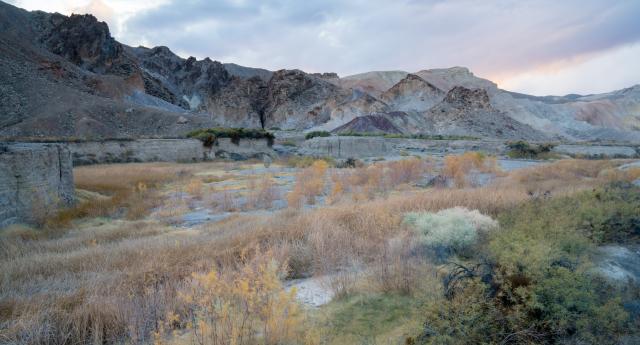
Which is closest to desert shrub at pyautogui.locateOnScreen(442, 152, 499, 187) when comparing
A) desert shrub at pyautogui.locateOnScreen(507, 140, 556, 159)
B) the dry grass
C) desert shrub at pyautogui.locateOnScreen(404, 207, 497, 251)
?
the dry grass

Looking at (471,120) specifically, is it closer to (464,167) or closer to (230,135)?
(230,135)

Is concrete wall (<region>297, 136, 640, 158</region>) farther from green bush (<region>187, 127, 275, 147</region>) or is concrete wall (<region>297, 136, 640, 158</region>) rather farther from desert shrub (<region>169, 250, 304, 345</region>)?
desert shrub (<region>169, 250, 304, 345</region>)

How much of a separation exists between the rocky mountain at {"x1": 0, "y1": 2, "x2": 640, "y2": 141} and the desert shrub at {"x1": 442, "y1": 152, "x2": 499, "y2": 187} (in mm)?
36257

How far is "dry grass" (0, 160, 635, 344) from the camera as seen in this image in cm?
404

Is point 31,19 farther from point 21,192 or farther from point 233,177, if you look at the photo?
point 21,192

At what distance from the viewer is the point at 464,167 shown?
1717 cm

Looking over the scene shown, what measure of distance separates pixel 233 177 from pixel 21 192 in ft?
32.0

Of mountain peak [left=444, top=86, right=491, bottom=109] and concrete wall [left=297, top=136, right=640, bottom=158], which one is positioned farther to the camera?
mountain peak [left=444, top=86, right=491, bottom=109]

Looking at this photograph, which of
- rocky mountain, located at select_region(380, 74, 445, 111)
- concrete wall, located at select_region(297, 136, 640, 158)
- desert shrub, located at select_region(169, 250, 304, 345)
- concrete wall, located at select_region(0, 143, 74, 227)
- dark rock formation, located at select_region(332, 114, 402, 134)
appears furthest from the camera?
rocky mountain, located at select_region(380, 74, 445, 111)

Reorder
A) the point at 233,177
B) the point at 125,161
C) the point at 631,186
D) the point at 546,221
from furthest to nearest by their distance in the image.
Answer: the point at 125,161
the point at 233,177
the point at 631,186
the point at 546,221

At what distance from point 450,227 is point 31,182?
1048 centimetres

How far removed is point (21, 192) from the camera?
34.2 feet

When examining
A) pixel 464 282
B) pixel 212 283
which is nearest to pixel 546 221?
pixel 464 282

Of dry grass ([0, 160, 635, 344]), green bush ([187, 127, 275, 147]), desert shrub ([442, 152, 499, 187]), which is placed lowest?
dry grass ([0, 160, 635, 344])
